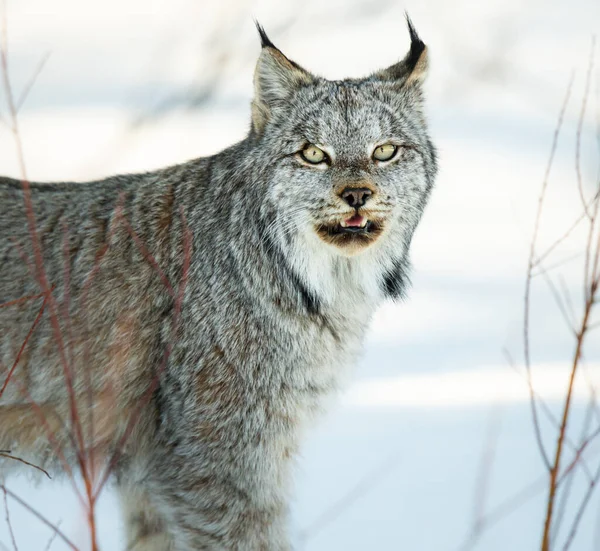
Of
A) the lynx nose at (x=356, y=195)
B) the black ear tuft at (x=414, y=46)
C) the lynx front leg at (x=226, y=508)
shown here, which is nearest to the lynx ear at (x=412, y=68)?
the black ear tuft at (x=414, y=46)

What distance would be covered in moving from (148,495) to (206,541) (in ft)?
1.59

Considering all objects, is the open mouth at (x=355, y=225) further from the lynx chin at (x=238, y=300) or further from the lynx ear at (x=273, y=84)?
the lynx ear at (x=273, y=84)

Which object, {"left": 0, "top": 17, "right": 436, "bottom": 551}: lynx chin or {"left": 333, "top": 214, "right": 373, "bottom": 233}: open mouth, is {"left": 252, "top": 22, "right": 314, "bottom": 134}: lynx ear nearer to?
{"left": 0, "top": 17, "right": 436, "bottom": 551}: lynx chin

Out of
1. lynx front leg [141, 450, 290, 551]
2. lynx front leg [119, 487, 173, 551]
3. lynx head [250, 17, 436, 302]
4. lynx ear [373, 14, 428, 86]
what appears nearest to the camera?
lynx head [250, 17, 436, 302]

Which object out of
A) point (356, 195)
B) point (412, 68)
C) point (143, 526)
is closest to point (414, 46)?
point (412, 68)

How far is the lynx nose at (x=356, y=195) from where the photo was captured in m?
3.50

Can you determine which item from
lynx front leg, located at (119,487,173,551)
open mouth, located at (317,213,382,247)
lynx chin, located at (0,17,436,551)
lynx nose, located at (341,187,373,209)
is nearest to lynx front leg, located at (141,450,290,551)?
lynx chin, located at (0,17,436,551)

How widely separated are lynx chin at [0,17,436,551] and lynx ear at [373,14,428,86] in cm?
1

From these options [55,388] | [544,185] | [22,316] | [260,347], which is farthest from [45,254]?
[544,185]

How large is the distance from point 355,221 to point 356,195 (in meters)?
0.12

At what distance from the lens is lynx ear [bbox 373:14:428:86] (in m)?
4.06

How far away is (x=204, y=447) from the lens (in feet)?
12.6

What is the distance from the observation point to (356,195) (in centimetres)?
350

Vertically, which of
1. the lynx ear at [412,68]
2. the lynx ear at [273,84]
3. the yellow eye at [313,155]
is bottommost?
the yellow eye at [313,155]
